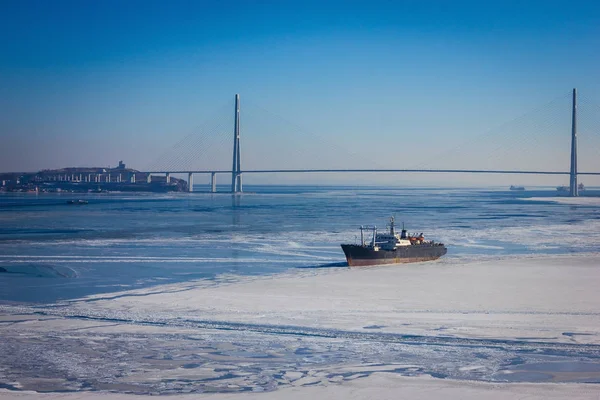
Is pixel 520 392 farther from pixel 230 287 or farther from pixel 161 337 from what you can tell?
pixel 230 287

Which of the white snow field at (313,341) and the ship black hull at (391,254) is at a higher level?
the ship black hull at (391,254)

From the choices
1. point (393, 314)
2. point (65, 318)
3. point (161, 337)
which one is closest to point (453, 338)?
point (393, 314)

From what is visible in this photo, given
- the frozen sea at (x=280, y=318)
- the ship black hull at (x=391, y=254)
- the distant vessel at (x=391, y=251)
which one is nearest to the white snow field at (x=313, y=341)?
the frozen sea at (x=280, y=318)

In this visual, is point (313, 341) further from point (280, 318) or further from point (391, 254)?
point (391, 254)

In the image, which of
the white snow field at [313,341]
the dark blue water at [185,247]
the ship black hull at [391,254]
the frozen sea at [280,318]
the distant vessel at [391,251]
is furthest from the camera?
Result: the distant vessel at [391,251]

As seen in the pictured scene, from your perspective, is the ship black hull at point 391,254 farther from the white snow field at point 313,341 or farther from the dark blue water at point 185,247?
the white snow field at point 313,341

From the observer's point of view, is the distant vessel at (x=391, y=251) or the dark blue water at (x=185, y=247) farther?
the distant vessel at (x=391, y=251)

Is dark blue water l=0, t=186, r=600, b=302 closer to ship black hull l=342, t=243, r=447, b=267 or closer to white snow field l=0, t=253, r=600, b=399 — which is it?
ship black hull l=342, t=243, r=447, b=267
